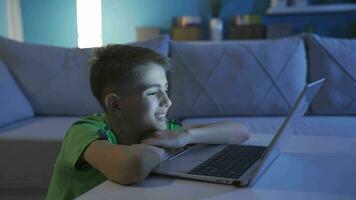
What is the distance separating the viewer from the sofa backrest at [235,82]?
2393 mm

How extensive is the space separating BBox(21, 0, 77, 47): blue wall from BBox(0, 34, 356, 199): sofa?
1.53m

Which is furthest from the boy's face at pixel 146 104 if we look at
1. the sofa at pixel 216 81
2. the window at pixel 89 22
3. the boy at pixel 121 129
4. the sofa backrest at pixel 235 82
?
the window at pixel 89 22

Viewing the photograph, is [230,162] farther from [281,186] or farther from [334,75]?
[334,75]

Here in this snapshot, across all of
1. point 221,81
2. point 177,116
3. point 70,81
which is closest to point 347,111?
point 221,81

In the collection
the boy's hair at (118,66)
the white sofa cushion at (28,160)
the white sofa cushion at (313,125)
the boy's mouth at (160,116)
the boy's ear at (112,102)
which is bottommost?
the white sofa cushion at (28,160)

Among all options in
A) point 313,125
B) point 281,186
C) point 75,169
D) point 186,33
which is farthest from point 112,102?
point 186,33

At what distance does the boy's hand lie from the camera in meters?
0.92

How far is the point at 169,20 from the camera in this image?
155 inches

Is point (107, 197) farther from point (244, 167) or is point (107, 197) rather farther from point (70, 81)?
point (70, 81)

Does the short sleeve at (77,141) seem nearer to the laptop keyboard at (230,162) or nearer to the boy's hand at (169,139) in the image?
the boy's hand at (169,139)

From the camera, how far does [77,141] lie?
2.92 ft

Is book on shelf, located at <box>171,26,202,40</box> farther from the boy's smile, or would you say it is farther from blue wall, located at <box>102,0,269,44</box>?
the boy's smile

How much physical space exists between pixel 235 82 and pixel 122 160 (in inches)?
66.1

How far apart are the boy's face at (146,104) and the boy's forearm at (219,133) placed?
0.09m
